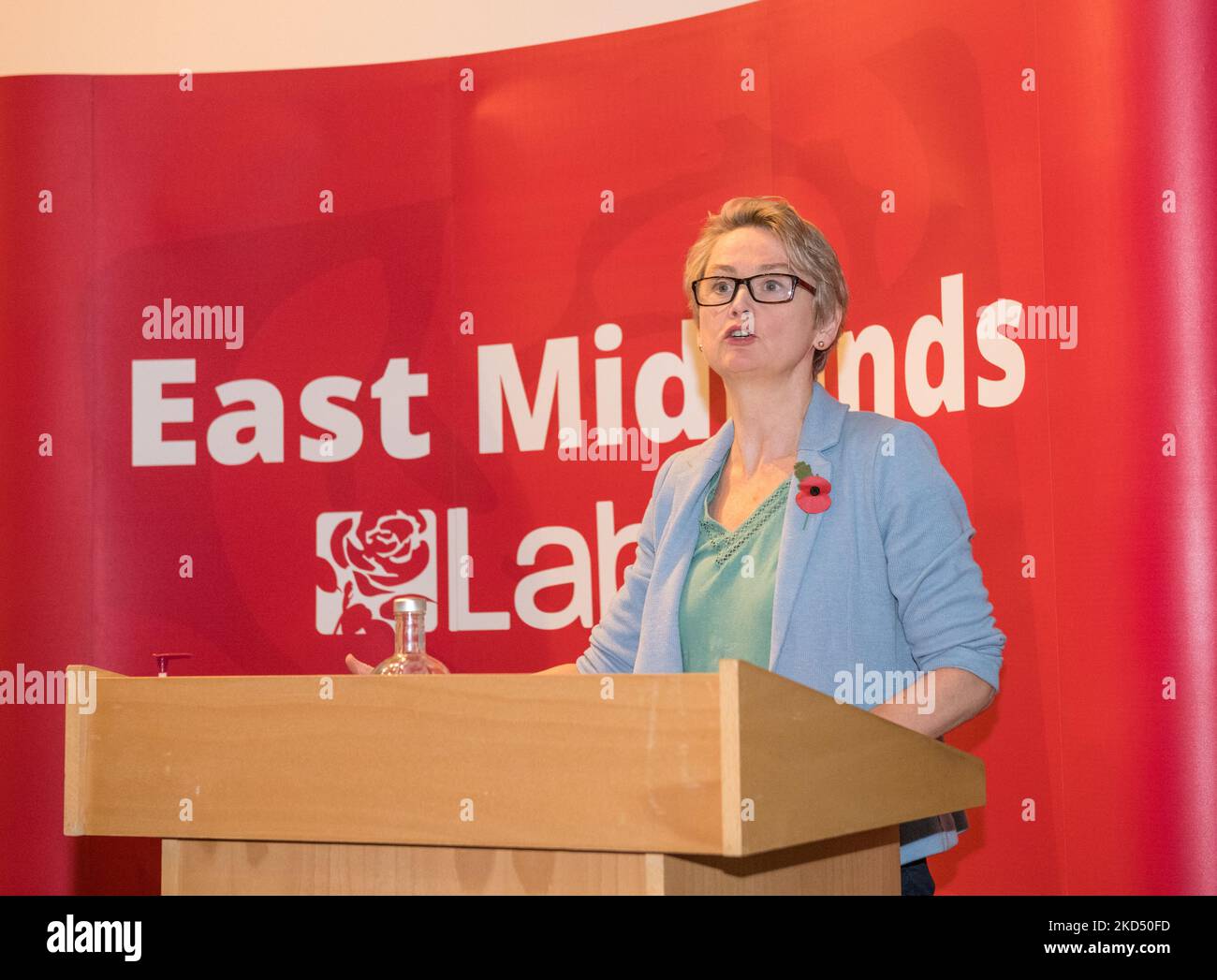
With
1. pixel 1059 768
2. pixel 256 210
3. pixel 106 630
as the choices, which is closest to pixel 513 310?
pixel 256 210

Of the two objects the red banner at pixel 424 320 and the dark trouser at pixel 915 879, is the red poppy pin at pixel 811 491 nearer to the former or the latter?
the dark trouser at pixel 915 879

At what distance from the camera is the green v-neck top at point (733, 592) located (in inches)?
76.6

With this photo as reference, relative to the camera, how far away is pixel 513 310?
3943 millimetres

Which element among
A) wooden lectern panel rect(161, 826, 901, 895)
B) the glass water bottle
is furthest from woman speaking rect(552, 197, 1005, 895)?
the glass water bottle

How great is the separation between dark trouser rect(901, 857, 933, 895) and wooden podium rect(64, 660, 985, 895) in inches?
9.3

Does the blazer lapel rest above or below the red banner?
below

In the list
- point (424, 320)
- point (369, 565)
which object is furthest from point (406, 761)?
point (424, 320)

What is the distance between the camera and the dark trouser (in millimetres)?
1847

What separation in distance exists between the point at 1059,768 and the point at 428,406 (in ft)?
6.42

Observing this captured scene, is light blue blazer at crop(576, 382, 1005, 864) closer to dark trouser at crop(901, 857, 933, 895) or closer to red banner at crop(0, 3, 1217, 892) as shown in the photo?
dark trouser at crop(901, 857, 933, 895)

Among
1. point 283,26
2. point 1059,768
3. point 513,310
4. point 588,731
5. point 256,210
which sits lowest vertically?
point 1059,768

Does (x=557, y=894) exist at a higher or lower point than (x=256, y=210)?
lower

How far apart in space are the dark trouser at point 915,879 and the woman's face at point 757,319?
0.75 meters
